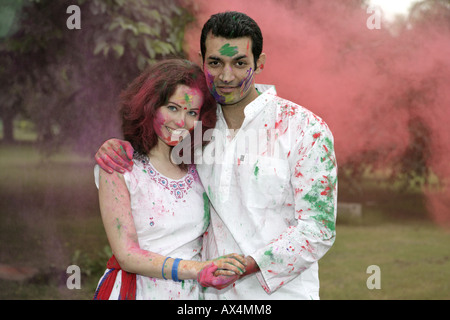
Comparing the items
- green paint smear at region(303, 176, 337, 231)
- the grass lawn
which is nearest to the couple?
green paint smear at region(303, 176, 337, 231)

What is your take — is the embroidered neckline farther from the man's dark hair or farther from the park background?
the park background

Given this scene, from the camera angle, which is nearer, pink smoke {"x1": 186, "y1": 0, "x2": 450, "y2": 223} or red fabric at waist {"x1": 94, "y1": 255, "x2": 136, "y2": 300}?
red fabric at waist {"x1": 94, "y1": 255, "x2": 136, "y2": 300}

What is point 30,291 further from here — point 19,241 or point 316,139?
point 316,139

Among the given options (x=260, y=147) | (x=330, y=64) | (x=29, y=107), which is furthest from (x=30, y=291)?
(x=260, y=147)

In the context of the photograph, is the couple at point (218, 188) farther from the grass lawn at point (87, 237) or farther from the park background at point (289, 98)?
the grass lawn at point (87, 237)

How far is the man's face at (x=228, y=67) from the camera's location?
241cm

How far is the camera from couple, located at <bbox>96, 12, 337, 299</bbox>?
2.29 meters

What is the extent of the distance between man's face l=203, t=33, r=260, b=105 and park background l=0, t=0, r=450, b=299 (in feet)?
8.19

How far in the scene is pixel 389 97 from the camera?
5.65 metres

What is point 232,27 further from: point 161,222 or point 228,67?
point 161,222

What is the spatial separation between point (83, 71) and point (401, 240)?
4.17 metres

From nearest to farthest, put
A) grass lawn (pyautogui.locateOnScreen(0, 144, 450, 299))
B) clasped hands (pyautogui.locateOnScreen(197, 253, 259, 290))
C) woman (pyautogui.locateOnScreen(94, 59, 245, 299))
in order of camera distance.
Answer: clasped hands (pyautogui.locateOnScreen(197, 253, 259, 290)), woman (pyautogui.locateOnScreen(94, 59, 245, 299)), grass lawn (pyautogui.locateOnScreen(0, 144, 450, 299))

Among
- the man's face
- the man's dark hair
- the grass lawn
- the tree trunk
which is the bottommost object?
the grass lawn

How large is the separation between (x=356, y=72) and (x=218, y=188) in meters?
3.54
